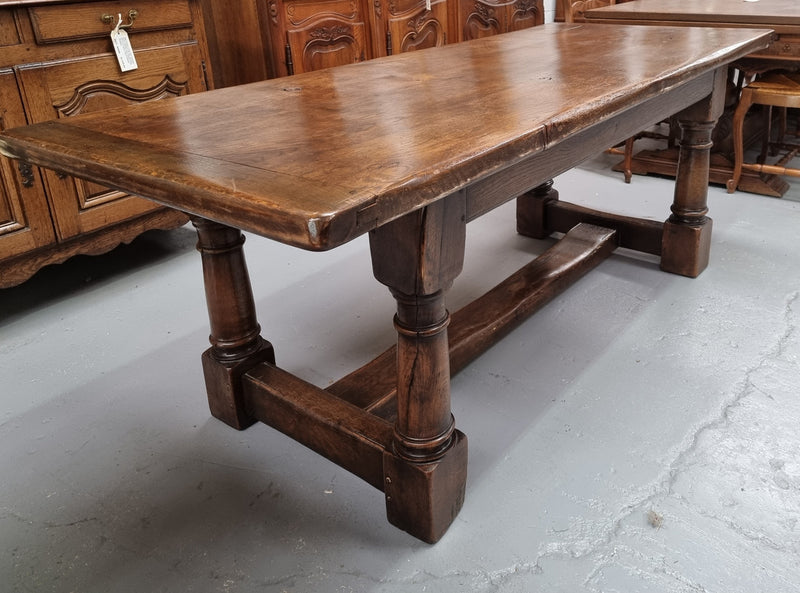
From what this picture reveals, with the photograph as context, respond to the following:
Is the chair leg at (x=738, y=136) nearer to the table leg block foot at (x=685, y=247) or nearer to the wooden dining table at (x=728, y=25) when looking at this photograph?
the wooden dining table at (x=728, y=25)

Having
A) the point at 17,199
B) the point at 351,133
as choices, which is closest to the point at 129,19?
the point at 17,199

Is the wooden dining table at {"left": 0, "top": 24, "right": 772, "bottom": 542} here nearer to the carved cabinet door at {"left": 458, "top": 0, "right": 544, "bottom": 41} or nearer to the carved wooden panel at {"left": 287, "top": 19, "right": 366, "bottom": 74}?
the carved wooden panel at {"left": 287, "top": 19, "right": 366, "bottom": 74}

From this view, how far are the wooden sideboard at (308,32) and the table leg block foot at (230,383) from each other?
6.02ft

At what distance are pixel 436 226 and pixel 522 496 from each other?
2.17 ft

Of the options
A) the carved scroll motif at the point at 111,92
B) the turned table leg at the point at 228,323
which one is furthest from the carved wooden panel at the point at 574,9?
the turned table leg at the point at 228,323

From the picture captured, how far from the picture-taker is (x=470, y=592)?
1.28m

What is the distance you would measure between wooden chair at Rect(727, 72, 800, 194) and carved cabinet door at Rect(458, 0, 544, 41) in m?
1.66

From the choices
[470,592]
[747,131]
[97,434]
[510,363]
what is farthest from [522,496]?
[747,131]

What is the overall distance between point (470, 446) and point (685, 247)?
1.21m

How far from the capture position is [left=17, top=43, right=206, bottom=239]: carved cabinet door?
2.34 m

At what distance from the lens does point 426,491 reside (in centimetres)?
134

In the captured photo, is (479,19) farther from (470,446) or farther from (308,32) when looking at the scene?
(470,446)

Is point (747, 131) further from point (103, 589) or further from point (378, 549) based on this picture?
point (103, 589)

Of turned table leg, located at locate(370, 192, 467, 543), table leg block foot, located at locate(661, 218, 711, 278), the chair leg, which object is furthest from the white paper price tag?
the chair leg
